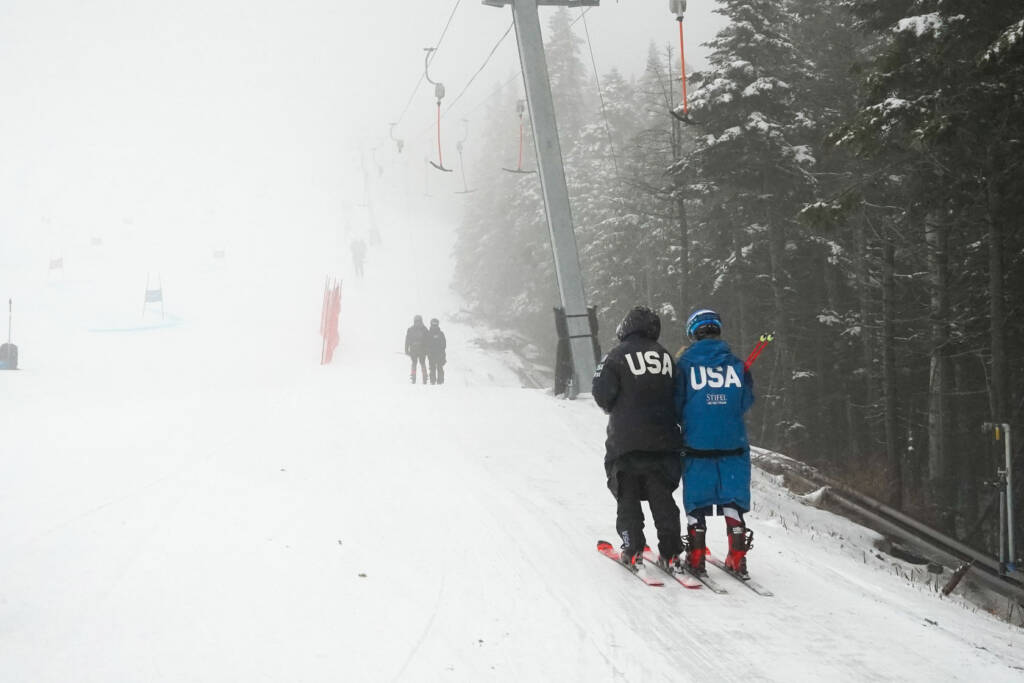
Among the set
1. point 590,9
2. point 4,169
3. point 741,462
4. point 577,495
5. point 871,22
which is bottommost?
point 577,495

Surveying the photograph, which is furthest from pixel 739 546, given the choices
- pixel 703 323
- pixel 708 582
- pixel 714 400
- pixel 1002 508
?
pixel 1002 508

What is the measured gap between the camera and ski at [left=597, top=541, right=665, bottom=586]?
210 inches

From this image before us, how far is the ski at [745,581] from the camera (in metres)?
5.24

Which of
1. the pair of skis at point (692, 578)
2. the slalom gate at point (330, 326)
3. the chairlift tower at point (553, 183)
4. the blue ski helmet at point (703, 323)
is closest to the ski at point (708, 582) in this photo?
the pair of skis at point (692, 578)

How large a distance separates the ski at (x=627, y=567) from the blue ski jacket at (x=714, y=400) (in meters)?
0.89

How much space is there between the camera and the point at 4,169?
73688mm

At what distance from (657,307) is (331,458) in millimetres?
21456

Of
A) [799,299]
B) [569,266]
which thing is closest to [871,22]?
[569,266]

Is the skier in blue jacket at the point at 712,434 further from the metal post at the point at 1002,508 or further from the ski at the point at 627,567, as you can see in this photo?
the metal post at the point at 1002,508

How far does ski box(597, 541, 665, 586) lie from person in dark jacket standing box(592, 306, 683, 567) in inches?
3.2

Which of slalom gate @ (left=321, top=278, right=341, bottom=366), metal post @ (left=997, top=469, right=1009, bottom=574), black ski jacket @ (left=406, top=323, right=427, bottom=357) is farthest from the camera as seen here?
slalom gate @ (left=321, top=278, right=341, bottom=366)

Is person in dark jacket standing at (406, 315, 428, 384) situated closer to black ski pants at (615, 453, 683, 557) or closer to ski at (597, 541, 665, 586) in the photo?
ski at (597, 541, 665, 586)

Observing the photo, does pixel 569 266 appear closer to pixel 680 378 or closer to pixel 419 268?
pixel 680 378

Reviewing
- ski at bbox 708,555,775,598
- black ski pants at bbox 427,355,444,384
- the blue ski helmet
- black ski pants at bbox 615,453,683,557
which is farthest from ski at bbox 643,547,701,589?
black ski pants at bbox 427,355,444,384
